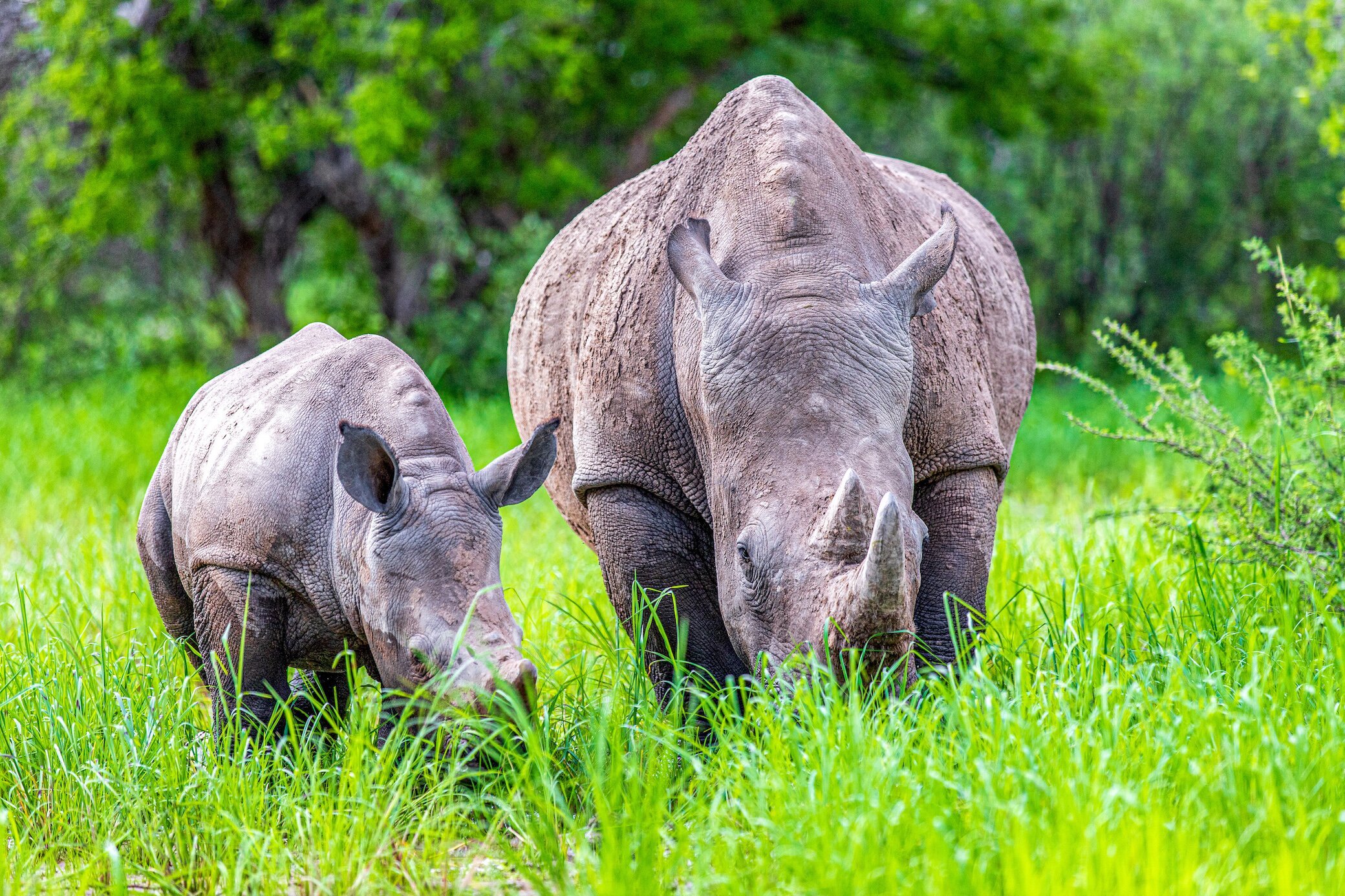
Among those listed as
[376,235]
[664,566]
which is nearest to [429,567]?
[664,566]

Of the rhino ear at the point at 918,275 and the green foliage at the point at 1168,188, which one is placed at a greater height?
the rhino ear at the point at 918,275

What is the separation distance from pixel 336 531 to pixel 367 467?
12.7 inches

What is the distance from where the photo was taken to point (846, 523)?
3158 mm

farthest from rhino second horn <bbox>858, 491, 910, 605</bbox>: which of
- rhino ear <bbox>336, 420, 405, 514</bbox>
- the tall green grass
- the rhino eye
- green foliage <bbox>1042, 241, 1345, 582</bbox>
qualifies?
green foliage <bbox>1042, 241, 1345, 582</bbox>

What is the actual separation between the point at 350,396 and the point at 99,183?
352 inches

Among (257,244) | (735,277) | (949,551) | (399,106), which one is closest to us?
(735,277)

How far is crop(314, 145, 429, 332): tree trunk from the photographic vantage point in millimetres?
12852

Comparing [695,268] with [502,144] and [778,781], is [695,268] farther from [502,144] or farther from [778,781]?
[502,144]

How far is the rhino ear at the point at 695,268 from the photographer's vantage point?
361 centimetres

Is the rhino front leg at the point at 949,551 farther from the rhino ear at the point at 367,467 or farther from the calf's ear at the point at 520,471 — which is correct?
the rhino ear at the point at 367,467

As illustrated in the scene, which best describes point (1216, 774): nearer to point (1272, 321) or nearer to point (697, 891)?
point (697, 891)

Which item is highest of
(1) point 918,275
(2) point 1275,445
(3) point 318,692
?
(1) point 918,275

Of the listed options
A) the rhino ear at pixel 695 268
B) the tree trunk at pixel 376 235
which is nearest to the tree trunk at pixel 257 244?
the tree trunk at pixel 376 235

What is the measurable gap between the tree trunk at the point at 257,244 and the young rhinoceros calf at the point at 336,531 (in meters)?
9.48
